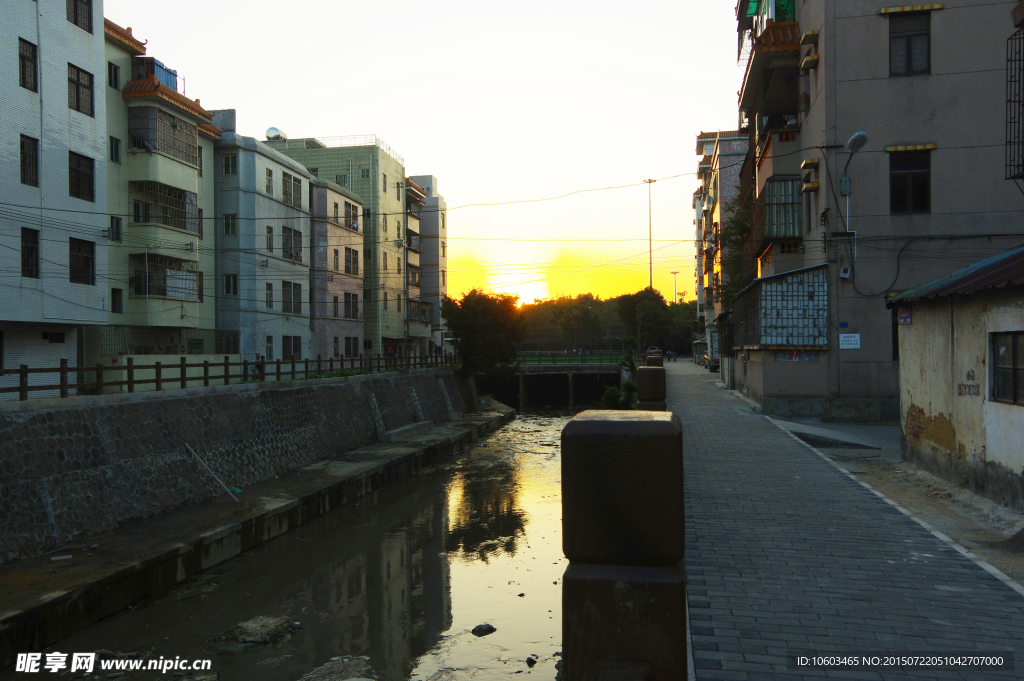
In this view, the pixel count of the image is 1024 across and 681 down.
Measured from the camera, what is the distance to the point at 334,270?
43219 millimetres

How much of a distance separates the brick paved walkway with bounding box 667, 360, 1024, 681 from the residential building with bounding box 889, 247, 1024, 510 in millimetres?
1690

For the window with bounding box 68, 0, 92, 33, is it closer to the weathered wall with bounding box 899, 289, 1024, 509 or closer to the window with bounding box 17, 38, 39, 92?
the window with bounding box 17, 38, 39, 92

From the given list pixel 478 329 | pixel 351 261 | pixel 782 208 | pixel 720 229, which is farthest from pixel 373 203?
pixel 782 208

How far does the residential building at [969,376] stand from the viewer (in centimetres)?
963

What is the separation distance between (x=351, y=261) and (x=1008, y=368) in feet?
132

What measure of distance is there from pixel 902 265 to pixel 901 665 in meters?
17.6

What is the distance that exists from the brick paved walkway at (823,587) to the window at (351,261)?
1453 inches

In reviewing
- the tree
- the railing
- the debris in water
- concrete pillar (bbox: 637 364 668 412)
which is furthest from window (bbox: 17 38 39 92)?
the tree

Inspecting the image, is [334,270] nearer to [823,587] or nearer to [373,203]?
[373,203]

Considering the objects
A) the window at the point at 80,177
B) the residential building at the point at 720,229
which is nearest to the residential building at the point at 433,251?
the residential building at the point at 720,229

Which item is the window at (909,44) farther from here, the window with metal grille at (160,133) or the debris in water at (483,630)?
the window with metal grille at (160,133)

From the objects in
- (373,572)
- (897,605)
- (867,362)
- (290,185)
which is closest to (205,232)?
(290,185)

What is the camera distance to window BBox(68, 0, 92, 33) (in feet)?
78.7

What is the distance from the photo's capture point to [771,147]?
23.3m
